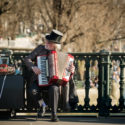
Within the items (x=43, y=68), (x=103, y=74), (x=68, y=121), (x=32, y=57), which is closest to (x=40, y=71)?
(x=43, y=68)

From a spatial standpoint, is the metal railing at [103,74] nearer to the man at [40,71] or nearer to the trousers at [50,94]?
the man at [40,71]

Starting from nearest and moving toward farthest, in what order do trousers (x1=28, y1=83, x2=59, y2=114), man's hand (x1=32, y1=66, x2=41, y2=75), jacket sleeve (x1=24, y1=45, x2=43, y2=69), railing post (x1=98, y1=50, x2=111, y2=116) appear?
man's hand (x1=32, y1=66, x2=41, y2=75) < trousers (x1=28, y1=83, x2=59, y2=114) < jacket sleeve (x1=24, y1=45, x2=43, y2=69) < railing post (x1=98, y1=50, x2=111, y2=116)

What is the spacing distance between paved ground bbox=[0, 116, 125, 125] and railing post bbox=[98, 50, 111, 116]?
0.22 metres

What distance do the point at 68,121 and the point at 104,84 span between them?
42.1 inches

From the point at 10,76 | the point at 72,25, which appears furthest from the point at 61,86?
the point at 72,25

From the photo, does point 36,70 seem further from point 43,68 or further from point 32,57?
point 32,57

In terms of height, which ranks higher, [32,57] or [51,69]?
[32,57]

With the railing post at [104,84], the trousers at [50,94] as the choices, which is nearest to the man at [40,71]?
the trousers at [50,94]

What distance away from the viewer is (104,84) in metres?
7.49

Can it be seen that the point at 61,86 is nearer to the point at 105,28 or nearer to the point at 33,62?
the point at 33,62

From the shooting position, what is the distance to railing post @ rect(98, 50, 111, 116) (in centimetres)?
743

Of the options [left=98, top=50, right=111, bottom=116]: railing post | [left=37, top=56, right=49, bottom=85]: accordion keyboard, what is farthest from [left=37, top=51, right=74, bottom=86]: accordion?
[left=98, top=50, right=111, bottom=116]: railing post

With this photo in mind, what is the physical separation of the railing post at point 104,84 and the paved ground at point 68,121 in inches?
8.6

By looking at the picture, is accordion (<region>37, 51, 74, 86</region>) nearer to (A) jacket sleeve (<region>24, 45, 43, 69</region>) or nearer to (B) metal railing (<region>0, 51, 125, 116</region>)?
(A) jacket sleeve (<region>24, 45, 43, 69</region>)
